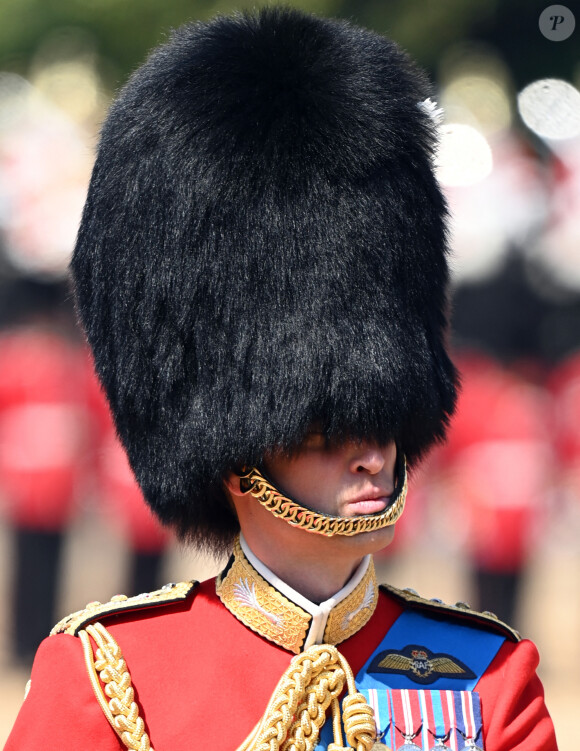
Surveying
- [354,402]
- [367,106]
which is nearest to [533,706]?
[354,402]

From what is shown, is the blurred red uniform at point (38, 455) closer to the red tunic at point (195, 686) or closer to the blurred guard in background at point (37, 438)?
the blurred guard in background at point (37, 438)

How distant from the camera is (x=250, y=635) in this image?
1.97 meters

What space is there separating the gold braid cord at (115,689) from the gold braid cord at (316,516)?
309 mm

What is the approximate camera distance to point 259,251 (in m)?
1.96

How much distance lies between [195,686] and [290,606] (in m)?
0.18

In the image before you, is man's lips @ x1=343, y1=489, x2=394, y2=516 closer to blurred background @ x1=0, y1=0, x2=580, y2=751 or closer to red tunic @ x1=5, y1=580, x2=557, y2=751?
red tunic @ x1=5, y1=580, x2=557, y2=751

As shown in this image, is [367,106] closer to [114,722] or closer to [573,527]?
[114,722]

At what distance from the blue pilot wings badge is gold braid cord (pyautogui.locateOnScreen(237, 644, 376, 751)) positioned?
0.08 metres

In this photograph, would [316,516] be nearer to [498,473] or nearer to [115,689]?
[115,689]

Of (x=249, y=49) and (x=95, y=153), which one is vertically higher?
(x=249, y=49)

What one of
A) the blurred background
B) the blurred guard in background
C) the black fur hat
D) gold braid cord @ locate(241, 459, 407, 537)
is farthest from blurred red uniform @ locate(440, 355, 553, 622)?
gold braid cord @ locate(241, 459, 407, 537)

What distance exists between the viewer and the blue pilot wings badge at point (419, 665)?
6.33 ft

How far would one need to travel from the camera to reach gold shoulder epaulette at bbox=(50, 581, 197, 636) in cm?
195

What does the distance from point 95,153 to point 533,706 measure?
3.69ft
